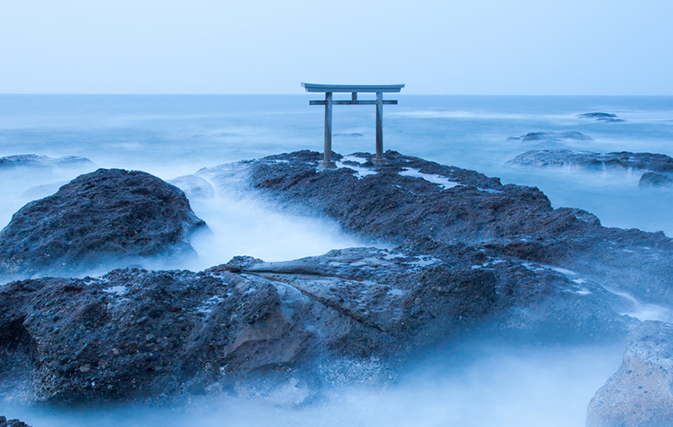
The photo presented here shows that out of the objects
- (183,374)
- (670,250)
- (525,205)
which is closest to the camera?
(183,374)

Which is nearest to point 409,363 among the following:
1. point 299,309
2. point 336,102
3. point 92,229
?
point 299,309

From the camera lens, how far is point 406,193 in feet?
26.5

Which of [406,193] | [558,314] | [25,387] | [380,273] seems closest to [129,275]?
[25,387]

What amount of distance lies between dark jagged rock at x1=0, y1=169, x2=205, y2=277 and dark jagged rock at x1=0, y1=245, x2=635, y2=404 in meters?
1.77

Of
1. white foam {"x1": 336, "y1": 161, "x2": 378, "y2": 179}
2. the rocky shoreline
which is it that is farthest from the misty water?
white foam {"x1": 336, "y1": 161, "x2": 378, "y2": 179}

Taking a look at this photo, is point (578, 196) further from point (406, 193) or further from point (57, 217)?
point (57, 217)

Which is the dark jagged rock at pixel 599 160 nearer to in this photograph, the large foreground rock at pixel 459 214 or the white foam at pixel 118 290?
the large foreground rock at pixel 459 214

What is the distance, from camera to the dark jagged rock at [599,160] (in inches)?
483

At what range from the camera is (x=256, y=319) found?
362 centimetres

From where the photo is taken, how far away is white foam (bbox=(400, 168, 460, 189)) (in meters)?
8.73

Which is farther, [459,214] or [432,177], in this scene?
[432,177]

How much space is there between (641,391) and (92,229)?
586 cm

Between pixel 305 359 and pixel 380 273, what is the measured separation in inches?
45.0

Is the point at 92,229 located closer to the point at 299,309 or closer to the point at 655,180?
the point at 299,309
